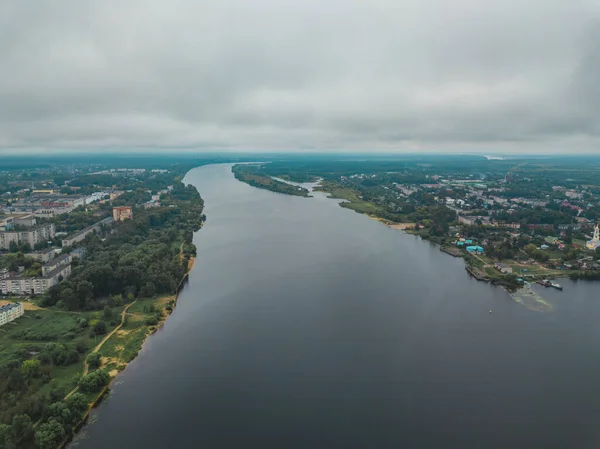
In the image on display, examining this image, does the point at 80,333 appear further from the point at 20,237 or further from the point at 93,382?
the point at 20,237

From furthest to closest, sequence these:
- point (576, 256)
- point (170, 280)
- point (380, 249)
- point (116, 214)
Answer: point (116, 214), point (380, 249), point (576, 256), point (170, 280)

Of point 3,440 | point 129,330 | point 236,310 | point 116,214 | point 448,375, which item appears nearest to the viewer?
point 3,440

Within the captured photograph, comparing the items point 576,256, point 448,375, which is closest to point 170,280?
point 448,375

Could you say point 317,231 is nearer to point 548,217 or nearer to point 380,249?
point 380,249

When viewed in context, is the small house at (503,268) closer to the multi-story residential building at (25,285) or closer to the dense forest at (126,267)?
the dense forest at (126,267)

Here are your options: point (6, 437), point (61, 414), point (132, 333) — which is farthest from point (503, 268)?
point (6, 437)

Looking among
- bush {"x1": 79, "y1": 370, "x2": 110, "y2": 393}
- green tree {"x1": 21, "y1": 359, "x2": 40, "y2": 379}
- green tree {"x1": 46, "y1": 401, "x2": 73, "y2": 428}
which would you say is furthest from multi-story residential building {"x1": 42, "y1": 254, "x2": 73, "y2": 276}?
green tree {"x1": 46, "y1": 401, "x2": 73, "y2": 428}

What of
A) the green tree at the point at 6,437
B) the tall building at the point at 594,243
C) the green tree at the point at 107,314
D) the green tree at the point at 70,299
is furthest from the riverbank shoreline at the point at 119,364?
the tall building at the point at 594,243
